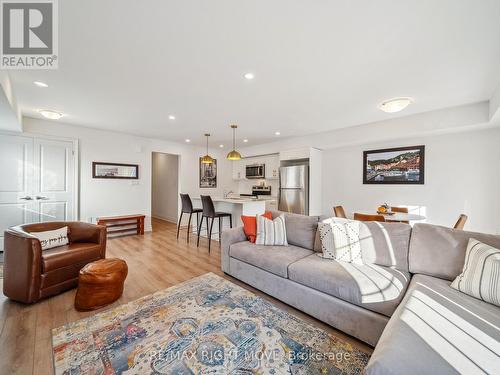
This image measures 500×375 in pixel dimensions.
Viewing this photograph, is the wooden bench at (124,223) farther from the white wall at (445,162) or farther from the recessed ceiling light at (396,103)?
the recessed ceiling light at (396,103)

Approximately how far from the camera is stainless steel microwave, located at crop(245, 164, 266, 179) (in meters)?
6.52

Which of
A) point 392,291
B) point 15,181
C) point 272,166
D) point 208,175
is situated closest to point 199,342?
point 392,291

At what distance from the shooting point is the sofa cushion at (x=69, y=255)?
7.04 feet

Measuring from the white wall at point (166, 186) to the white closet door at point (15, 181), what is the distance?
314cm

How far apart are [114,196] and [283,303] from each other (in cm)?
481

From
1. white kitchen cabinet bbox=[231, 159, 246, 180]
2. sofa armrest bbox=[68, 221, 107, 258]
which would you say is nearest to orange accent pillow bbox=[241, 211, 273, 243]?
sofa armrest bbox=[68, 221, 107, 258]

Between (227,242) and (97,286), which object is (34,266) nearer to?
(97,286)

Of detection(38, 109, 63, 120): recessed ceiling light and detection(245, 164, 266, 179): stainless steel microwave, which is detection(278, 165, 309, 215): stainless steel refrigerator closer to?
detection(245, 164, 266, 179): stainless steel microwave

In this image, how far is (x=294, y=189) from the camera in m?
5.30

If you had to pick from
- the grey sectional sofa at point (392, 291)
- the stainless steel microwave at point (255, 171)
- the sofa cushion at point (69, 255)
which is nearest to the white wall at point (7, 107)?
the sofa cushion at point (69, 255)

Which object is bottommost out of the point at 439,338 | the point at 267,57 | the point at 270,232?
the point at 439,338

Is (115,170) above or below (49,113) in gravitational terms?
below

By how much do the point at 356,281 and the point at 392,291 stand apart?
0.83 ft

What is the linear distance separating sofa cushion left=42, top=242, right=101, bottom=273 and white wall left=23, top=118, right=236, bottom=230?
2560mm
